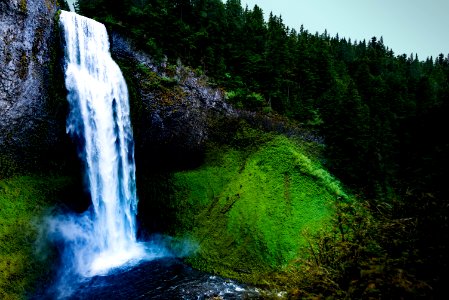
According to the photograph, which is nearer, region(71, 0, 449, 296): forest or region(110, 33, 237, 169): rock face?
region(110, 33, 237, 169): rock face

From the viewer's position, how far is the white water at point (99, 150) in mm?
18344

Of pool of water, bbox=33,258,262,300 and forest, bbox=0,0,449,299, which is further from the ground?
forest, bbox=0,0,449,299

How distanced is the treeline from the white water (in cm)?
356

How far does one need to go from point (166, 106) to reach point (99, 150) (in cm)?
595

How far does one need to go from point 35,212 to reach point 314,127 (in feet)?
71.5

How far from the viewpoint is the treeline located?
24.2 meters

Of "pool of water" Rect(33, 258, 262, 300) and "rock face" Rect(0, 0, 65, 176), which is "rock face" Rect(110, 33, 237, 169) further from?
"pool of water" Rect(33, 258, 262, 300)

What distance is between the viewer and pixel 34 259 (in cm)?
1534

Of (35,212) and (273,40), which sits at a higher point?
(273,40)

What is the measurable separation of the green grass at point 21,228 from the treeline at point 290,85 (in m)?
12.0

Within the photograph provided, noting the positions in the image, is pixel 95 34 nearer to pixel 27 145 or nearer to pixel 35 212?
pixel 27 145

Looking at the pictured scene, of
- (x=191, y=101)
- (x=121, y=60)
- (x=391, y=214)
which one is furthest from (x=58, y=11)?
(x=391, y=214)

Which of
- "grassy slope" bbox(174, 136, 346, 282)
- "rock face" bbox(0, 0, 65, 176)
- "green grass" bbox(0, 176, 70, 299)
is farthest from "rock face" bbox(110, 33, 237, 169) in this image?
"green grass" bbox(0, 176, 70, 299)

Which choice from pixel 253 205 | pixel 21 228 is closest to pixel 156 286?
pixel 21 228
